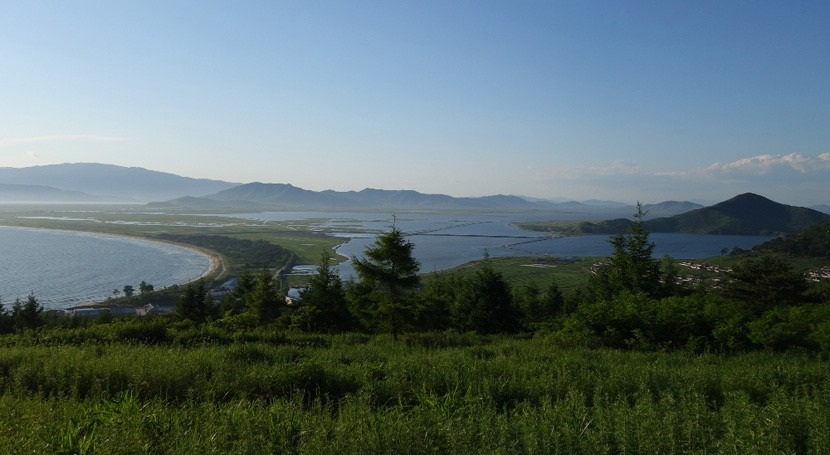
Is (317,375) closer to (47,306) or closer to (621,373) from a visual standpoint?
(621,373)

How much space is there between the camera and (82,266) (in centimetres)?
6056

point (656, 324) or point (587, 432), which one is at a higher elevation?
point (587, 432)

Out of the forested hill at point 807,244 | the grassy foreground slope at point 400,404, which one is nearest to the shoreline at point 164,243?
the grassy foreground slope at point 400,404

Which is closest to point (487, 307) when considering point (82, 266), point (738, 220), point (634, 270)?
point (634, 270)

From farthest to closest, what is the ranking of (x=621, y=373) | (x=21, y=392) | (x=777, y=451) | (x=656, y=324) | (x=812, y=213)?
(x=812, y=213), (x=656, y=324), (x=621, y=373), (x=21, y=392), (x=777, y=451)

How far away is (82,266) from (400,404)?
7242cm

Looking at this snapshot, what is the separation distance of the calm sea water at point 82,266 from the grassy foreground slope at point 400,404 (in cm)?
4339

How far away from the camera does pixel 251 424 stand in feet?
12.6

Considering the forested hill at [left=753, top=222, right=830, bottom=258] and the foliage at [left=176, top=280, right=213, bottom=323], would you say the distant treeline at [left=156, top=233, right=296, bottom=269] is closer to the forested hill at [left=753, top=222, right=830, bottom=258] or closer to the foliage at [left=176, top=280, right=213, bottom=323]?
the foliage at [left=176, top=280, right=213, bottom=323]

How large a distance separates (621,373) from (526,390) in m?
1.58

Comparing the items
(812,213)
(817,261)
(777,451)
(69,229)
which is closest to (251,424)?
(777,451)

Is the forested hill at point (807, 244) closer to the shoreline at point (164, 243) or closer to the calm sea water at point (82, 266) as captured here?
the shoreline at point (164, 243)

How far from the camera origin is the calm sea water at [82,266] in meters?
45.6

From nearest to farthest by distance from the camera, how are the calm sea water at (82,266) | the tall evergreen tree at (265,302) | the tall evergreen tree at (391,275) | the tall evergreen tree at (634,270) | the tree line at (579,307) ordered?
the tree line at (579,307) < the tall evergreen tree at (391,275) < the tall evergreen tree at (265,302) < the tall evergreen tree at (634,270) < the calm sea water at (82,266)
